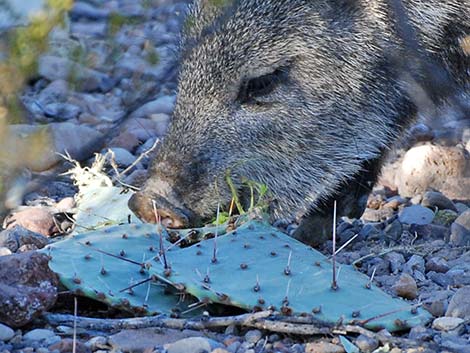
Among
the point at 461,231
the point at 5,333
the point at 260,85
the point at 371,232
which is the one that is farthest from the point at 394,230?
the point at 5,333

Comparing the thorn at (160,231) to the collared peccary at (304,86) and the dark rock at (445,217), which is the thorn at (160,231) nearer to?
the collared peccary at (304,86)

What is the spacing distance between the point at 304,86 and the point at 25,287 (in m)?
1.94

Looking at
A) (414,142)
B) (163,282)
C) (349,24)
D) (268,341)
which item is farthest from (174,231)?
(414,142)

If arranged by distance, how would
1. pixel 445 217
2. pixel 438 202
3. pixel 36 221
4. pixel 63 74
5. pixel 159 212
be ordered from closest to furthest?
pixel 159 212, pixel 36 221, pixel 445 217, pixel 438 202, pixel 63 74

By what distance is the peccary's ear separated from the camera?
508 centimetres

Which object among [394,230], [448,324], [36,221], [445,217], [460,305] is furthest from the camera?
[445,217]

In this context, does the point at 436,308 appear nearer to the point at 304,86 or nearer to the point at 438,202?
the point at 304,86

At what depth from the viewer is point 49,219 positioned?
5.09m

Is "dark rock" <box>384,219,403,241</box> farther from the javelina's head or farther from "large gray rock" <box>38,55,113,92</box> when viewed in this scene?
"large gray rock" <box>38,55,113,92</box>

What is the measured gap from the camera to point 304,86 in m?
4.89

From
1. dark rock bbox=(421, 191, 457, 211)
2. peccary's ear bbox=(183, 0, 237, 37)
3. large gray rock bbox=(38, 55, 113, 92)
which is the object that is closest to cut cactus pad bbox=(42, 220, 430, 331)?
peccary's ear bbox=(183, 0, 237, 37)

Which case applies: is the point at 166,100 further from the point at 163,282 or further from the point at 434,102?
the point at 163,282

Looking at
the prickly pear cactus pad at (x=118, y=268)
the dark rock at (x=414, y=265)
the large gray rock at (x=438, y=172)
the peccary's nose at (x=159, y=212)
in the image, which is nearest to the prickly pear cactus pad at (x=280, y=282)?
the prickly pear cactus pad at (x=118, y=268)

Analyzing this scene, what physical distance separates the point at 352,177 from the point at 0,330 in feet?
7.47
